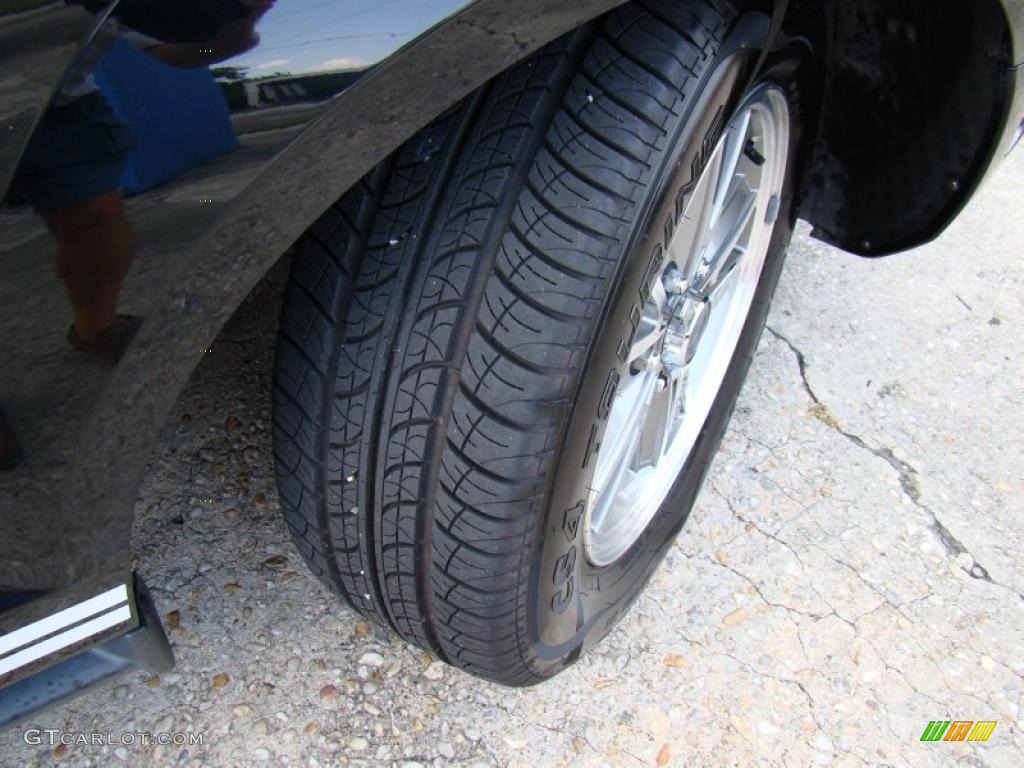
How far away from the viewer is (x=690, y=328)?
178cm

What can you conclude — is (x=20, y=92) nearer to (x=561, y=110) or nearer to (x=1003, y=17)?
(x=561, y=110)

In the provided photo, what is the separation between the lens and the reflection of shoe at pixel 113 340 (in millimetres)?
839

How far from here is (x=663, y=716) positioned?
1709 mm

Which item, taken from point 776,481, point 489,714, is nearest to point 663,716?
point 489,714

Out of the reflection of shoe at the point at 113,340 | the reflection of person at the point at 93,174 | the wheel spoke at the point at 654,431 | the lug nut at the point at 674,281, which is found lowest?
the wheel spoke at the point at 654,431

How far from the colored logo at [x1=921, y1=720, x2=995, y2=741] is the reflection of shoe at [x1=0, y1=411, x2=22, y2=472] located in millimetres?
1636

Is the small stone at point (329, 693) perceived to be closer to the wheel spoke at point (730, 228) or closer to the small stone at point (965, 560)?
the wheel spoke at point (730, 228)

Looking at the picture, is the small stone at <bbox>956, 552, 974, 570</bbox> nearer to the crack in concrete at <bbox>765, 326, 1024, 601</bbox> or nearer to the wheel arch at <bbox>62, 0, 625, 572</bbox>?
the crack in concrete at <bbox>765, 326, 1024, 601</bbox>

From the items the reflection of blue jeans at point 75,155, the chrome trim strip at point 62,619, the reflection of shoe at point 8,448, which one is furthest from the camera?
the chrome trim strip at point 62,619

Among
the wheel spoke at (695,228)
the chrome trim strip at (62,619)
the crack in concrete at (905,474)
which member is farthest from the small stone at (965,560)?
the chrome trim strip at (62,619)

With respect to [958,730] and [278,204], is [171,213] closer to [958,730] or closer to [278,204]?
[278,204]

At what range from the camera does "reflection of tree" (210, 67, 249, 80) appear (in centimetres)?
79

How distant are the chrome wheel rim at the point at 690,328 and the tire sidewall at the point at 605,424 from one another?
0.03 m

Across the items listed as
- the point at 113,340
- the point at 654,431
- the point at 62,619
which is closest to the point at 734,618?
the point at 654,431
